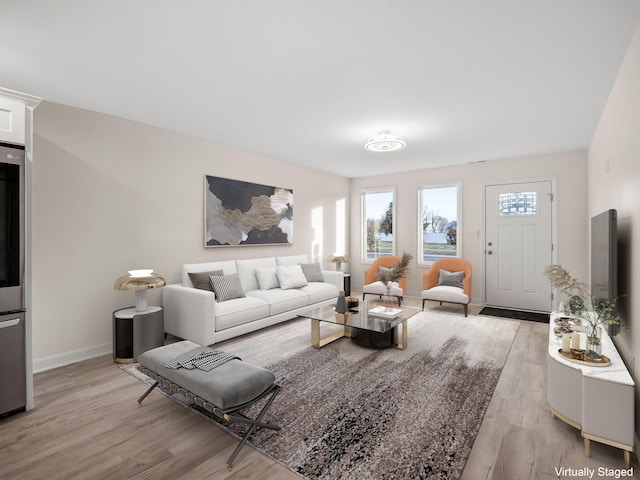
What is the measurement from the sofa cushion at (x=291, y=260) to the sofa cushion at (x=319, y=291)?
48 cm

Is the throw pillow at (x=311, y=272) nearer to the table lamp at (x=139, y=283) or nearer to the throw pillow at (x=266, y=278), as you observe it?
the throw pillow at (x=266, y=278)

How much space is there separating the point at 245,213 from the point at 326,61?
2980 millimetres

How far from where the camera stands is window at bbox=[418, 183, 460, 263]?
242 inches

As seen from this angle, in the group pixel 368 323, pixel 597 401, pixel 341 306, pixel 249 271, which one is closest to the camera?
pixel 597 401

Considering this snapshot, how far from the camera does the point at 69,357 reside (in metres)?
3.24

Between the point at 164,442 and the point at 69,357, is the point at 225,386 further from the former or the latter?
the point at 69,357

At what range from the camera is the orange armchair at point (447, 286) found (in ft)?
16.5

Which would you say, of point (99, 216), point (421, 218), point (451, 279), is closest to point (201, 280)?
point (99, 216)

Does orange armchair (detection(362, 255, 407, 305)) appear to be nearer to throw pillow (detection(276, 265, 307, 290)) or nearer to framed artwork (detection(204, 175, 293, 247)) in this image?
throw pillow (detection(276, 265, 307, 290))

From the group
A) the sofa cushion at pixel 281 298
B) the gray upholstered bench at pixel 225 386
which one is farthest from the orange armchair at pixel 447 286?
the gray upholstered bench at pixel 225 386

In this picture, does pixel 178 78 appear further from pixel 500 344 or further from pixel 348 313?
pixel 500 344

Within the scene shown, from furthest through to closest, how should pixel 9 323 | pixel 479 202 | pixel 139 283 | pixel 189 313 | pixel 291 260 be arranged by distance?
pixel 479 202
pixel 291 260
pixel 189 313
pixel 139 283
pixel 9 323

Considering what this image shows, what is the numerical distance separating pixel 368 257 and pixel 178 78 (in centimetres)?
547

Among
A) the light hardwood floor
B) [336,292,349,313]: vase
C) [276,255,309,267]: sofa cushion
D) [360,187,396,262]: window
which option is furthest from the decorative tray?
[360,187,396,262]: window
